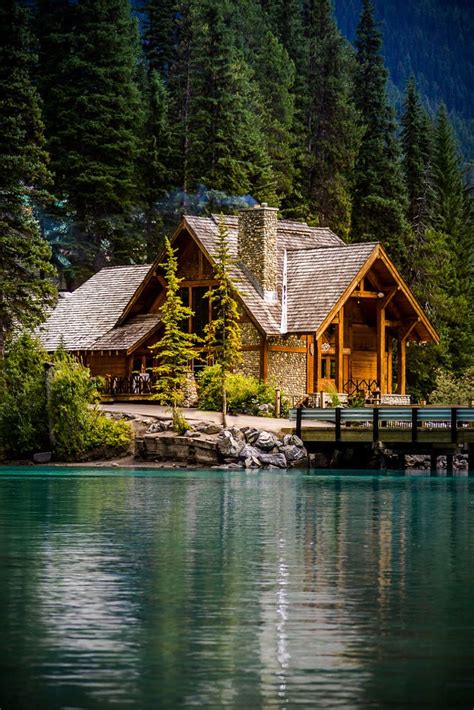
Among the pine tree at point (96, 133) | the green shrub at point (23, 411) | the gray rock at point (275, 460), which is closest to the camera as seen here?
the gray rock at point (275, 460)

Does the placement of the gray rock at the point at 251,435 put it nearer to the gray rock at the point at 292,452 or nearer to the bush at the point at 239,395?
the gray rock at the point at 292,452

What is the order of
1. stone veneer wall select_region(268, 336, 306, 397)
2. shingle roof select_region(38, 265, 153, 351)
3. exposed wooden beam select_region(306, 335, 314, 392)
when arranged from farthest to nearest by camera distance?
shingle roof select_region(38, 265, 153, 351), stone veneer wall select_region(268, 336, 306, 397), exposed wooden beam select_region(306, 335, 314, 392)

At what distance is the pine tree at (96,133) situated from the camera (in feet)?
283

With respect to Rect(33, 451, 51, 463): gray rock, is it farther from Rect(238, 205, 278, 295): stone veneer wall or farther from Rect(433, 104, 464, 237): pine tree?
Rect(433, 104, 464, 237): pine tree

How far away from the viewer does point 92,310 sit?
66812mm

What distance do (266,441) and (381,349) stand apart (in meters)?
13.9

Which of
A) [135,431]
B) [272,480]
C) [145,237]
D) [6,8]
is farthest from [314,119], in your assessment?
[272,480]

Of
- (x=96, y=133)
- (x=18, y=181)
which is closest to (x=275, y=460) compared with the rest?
(x=18, y=181)

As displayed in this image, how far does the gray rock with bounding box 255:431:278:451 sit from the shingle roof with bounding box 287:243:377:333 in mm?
8668

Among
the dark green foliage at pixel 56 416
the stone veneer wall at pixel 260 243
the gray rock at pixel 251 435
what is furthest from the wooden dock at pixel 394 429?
the stone veneer wall at pixel 260 243

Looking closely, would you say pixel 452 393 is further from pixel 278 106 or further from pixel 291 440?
pixel 278 106

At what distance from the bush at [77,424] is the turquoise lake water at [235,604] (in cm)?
1570

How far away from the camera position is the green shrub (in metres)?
51.9

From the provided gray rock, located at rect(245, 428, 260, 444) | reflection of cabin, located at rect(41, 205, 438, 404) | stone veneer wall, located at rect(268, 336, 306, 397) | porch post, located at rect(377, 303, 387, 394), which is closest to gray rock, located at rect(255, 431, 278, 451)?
gray rock, located at rect(245, 428, 260, 444)
